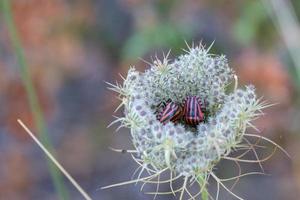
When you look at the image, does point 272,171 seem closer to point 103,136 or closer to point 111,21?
point 103,136

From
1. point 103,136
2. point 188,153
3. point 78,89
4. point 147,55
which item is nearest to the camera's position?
point 188,153

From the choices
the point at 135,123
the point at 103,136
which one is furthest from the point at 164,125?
the point at 103,136

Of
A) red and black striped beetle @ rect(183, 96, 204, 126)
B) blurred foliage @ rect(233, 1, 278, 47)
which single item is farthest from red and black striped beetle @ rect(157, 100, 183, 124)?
blurred foliage @ rect(233, 1, 278, 47)

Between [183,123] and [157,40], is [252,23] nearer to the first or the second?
[157,40]

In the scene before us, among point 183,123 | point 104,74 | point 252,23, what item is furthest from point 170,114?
point 104,74

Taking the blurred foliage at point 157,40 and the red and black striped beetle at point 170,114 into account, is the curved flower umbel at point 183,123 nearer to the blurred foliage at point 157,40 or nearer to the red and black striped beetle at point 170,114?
the red and black striped beetle at point 170,114

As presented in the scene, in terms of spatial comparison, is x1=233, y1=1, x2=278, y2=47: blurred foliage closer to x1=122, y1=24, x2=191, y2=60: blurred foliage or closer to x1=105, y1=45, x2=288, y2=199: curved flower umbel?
x1=122, y1=24, x2=191, y2=60: blurred foliage

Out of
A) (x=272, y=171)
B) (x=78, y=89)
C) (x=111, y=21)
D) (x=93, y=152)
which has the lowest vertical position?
(x=272, y=171)
